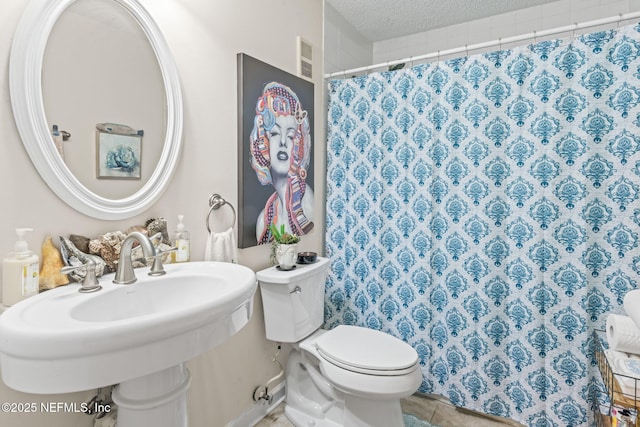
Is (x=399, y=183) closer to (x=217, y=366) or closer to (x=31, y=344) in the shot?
(x=217, y=366)

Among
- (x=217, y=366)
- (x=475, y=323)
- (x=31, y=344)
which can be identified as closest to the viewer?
(x=31, y=344)

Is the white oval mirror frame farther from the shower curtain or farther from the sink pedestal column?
the shower curtain

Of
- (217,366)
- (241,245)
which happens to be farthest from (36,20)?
(217,366)

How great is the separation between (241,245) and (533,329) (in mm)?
1431

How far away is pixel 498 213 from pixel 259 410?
153 centimetres

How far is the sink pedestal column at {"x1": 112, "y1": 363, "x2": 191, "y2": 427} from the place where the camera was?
2.77ft

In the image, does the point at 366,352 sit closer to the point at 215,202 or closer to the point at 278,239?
the point at 278,239

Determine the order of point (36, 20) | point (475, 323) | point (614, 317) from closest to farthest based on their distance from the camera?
point (36, 20)
point (614, 317)
point (475, 323)

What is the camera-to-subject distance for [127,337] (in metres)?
0.64

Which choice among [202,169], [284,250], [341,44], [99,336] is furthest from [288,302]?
[341,44]

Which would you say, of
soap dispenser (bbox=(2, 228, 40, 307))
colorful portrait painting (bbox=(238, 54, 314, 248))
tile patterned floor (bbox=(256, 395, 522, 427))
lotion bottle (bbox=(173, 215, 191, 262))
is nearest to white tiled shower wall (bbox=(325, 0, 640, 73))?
colorful portrait painting (bbox=(238, 54, 314, 248))

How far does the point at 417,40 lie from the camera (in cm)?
264

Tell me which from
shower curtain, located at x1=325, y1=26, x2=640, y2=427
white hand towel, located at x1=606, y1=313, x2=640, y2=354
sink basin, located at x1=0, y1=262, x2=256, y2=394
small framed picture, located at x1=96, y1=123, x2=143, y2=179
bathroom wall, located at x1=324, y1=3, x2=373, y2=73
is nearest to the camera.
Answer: sink basin, located at x1=0, y1=262, x2=256, y2=394

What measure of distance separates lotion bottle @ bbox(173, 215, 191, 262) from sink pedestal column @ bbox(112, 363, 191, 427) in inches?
18.0
